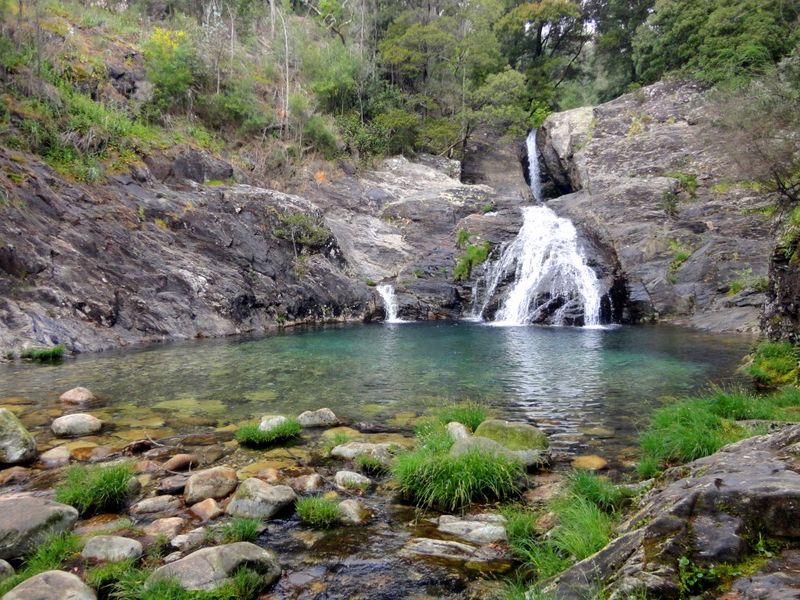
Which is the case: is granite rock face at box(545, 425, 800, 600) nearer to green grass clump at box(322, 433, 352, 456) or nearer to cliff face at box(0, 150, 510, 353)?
green grass clump at box(322, 433, 352, 456)

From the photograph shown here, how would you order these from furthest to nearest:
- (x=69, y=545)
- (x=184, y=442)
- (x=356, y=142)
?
(x=356, y=142)
(x=184, y=442)
(x=69, y=545)

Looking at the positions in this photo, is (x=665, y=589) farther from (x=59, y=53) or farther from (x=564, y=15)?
(x=564, y=15)

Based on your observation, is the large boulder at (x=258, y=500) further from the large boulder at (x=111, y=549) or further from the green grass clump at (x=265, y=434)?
the green grass clump at (x=265, y=434)

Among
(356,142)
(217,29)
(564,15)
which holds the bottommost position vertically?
(356,142)

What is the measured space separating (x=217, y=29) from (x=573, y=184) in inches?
885

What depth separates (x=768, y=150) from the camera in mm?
13750

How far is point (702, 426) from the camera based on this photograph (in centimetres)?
516

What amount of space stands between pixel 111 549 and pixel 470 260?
21.9 meters

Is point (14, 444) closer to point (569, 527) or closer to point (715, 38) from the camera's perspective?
point (569, 527)

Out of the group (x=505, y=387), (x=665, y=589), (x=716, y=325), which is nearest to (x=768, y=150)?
(x=716, y=325)

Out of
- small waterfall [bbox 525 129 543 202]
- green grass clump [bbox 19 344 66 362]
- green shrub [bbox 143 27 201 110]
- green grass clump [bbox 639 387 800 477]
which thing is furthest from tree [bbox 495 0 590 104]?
green grass clump [bbox 639 387 800 477]

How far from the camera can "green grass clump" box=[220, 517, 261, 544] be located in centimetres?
392

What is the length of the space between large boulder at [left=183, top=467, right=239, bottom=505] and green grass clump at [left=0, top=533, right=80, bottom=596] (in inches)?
38.1

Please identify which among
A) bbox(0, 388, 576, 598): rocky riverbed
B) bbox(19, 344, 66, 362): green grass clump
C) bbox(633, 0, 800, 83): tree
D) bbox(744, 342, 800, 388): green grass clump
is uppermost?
bbox(633, 0, 800, 83): tree
